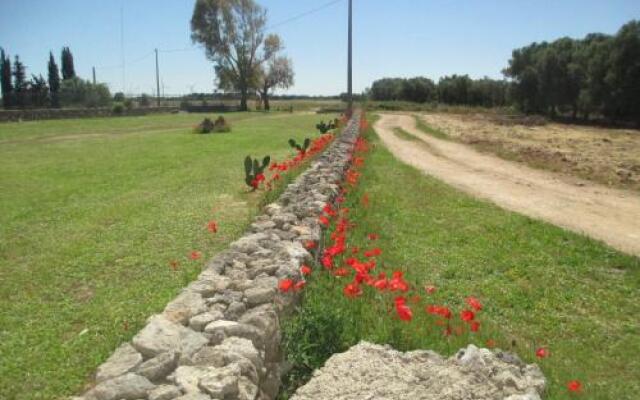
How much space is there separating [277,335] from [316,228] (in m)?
2.34

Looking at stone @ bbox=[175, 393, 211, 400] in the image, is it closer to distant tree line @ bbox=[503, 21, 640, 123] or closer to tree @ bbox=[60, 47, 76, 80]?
distant tree line @ bbox=[503, 21, 640, 123]

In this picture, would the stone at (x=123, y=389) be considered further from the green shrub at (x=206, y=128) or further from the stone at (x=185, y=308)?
the green shrub at (x=206, y=128)

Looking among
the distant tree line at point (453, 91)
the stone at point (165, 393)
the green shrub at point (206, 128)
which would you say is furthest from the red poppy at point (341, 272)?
the distant tree line at point (453, 91)

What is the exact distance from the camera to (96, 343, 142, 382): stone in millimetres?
2796

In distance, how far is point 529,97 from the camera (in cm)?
5684

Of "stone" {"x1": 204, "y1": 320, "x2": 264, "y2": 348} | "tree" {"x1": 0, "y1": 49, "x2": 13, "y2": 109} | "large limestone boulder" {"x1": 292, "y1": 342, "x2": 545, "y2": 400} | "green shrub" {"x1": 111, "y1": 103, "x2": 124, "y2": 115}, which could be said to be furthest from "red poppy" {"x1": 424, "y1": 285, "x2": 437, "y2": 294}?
"tree" {"x1": 0, "y1": 49, "x2": 13, "y2": 109}

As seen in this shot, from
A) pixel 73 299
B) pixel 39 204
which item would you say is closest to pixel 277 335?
pixel 73 299

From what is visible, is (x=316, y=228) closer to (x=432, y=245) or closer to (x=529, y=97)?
(x=432, y=245)

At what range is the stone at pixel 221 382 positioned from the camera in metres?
2.53

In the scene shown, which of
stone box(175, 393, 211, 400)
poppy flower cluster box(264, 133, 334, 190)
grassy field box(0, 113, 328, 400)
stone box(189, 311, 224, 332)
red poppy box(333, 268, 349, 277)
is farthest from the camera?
poppy flower cluster box(264, 133, 334, 190)

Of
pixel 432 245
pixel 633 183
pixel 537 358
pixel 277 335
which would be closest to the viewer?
pixel 277 335

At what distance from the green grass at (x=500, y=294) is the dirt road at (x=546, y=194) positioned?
0.76 metres

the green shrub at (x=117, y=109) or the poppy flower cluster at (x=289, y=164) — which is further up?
the green shrub at (x=117, y=109)

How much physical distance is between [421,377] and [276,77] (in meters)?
71.7
